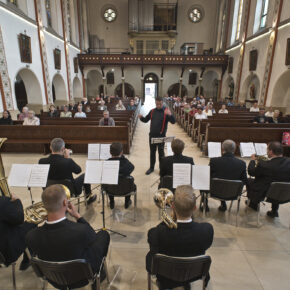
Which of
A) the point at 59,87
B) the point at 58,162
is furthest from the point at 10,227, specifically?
the point at 59,87

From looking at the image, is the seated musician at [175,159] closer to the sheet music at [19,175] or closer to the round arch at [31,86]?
the sheet music at [19,175]

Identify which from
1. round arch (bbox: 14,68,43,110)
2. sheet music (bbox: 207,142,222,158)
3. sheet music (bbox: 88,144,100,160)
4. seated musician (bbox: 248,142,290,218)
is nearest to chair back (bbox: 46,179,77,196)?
sheet music (bbox: 88,144,100,160)

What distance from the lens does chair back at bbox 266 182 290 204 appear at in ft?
9.14

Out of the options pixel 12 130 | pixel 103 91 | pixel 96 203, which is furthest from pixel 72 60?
pixel 96 203

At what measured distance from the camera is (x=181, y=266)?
1569 millimetres

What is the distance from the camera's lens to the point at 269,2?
1154 centimetres

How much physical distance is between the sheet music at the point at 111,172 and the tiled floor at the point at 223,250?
873 mm

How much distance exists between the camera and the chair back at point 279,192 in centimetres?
279

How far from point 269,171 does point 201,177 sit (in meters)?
1.05

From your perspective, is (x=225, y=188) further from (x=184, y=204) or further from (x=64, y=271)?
(x=64, y=271)

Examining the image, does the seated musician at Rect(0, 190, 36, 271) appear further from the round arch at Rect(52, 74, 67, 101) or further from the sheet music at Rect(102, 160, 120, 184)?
the round arch at Rect(52, 74, 67, 101)

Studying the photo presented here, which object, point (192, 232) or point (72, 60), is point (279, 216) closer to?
point (192, 232)

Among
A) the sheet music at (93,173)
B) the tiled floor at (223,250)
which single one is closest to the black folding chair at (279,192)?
the tiled floor at (223,250)

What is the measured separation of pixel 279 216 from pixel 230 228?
0.97m
